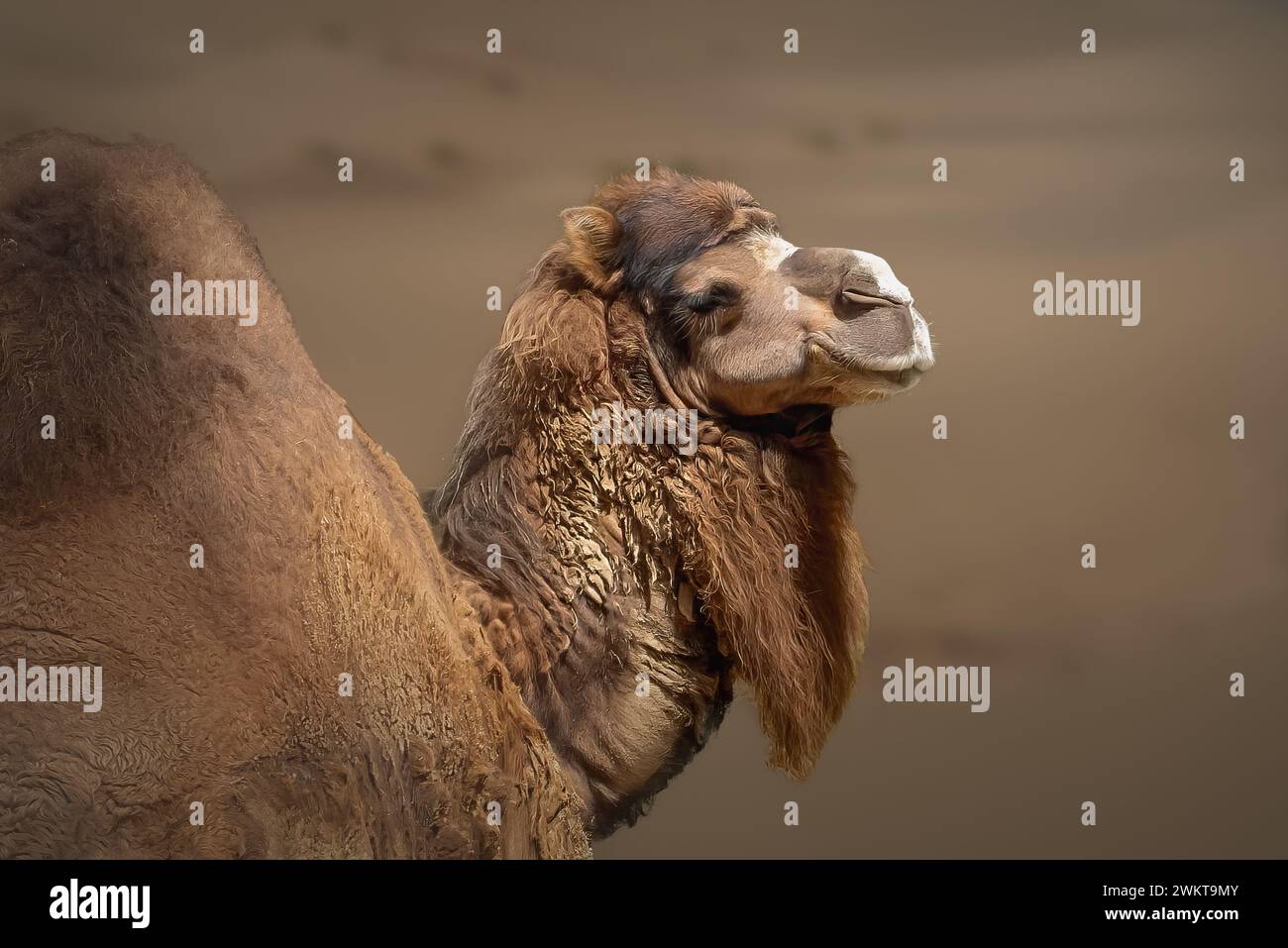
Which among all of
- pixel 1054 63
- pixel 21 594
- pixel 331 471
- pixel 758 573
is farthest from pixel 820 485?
pixel 1054 63

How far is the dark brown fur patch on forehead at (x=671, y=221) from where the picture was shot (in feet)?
7.87

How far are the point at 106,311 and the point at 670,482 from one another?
0.95 m

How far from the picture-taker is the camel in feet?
A: 5.45

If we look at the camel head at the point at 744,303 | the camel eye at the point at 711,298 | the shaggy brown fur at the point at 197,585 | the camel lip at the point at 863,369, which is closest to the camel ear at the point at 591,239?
the camel head at the point at 744,303

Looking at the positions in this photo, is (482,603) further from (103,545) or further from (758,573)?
(103,545)

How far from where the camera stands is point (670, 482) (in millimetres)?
2293

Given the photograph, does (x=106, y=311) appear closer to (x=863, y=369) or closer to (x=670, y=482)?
(x=670, y=482)

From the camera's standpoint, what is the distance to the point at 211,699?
1677 millimetres

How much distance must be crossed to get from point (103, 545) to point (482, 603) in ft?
2.21

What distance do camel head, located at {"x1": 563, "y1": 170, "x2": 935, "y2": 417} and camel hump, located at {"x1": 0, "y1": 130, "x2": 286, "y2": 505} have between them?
0.69 m

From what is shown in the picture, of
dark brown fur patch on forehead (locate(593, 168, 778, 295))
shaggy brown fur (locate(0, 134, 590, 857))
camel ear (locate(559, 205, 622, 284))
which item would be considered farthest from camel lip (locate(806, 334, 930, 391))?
shaggy brown fur (locate(0, 134, 590, 857))

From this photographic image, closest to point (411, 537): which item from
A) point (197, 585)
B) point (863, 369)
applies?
point (197, 585)

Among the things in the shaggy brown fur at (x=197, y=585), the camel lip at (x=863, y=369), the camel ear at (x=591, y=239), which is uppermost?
the camel ear at (x=591, y=239)

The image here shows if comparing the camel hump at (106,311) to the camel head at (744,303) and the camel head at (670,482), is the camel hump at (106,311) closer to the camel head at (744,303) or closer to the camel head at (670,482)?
the camel head at (670,482)
